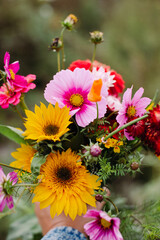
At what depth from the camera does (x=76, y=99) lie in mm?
428

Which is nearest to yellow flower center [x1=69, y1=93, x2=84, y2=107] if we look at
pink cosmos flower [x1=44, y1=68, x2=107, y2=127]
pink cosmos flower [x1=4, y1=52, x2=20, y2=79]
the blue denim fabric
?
pink cosmos flower [x1=44, y1=68, x2=107, y2=127]

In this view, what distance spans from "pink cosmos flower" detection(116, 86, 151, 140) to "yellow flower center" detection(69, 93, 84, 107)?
0.23 ft

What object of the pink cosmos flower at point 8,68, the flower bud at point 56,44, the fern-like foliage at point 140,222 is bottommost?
the fern-like foliage at point 140,222

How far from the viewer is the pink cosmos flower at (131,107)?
0.40 m

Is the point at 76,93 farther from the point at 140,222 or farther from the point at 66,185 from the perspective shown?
the point at 140,222

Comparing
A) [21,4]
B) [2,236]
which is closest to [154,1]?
[21,4]

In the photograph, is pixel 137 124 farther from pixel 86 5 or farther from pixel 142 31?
pixel 86 5

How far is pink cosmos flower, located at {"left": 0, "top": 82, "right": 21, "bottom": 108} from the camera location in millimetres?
432

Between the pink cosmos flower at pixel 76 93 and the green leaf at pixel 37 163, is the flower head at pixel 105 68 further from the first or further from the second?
the green leaf at pixel 37 163

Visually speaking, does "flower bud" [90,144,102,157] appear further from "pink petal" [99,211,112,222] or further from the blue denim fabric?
the blue denim fabric

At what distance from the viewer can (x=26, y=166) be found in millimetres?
453

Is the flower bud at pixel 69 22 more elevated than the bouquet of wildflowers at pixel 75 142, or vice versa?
the flower bud at pixel 69 22

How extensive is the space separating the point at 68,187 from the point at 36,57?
10.1 ft

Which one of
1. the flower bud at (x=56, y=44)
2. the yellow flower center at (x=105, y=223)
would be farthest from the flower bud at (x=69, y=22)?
the yellow flower center at (x=105, y=223)
